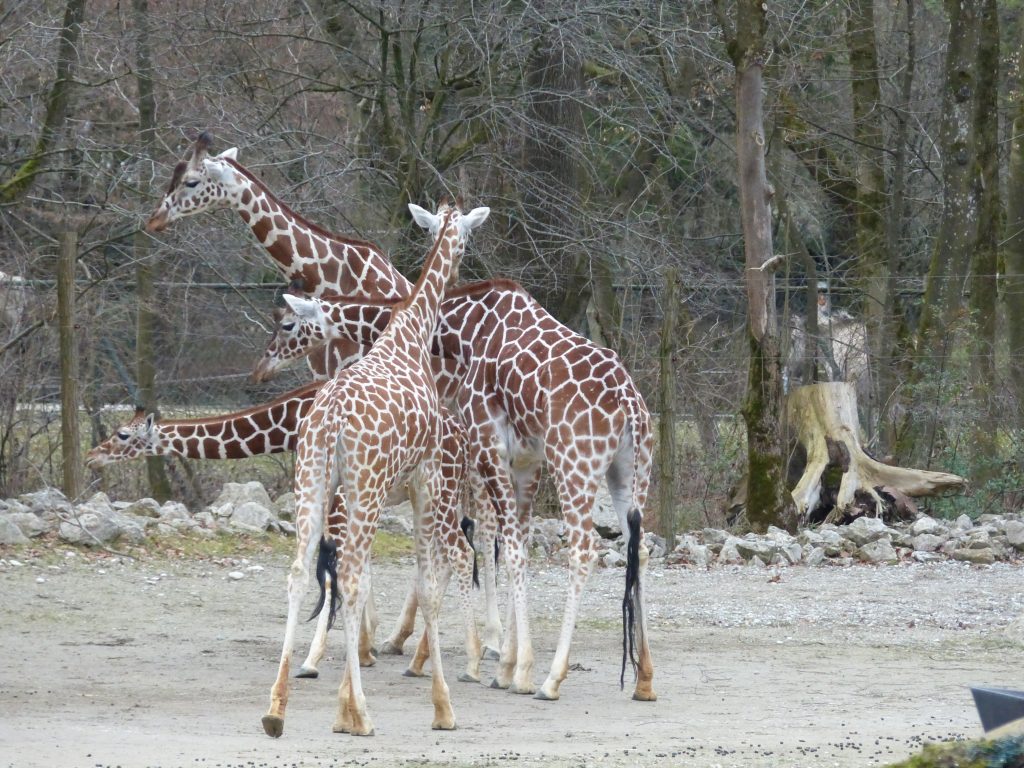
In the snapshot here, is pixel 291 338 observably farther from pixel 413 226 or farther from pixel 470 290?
pixel 413 226

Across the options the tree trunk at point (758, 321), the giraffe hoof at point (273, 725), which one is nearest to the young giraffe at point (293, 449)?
the giraffe hoof at point (273, 725)

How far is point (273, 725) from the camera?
666 centimetres

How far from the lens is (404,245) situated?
1470 centimetres

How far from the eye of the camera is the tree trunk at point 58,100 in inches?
552

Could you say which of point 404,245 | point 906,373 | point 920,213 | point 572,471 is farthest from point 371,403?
point 920,213

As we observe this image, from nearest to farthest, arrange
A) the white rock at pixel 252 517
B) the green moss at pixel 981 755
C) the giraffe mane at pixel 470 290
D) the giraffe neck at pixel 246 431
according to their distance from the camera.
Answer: the green moss at pixel 981 755 < the giraffe mane at pixel 470 290 < the giraffe neck at pixel 246 431 < the white rock at pixel 252 517

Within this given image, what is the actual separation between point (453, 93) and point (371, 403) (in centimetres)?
825

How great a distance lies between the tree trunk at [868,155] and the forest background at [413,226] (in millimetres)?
2229

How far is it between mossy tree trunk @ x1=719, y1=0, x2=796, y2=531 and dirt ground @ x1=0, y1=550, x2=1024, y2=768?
1.55 m

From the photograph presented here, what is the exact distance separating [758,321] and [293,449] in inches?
232

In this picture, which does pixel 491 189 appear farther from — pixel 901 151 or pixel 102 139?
pixel 901 151

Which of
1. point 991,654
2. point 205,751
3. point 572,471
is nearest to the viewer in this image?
point 205,751

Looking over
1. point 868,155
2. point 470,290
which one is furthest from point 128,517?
point 868,155

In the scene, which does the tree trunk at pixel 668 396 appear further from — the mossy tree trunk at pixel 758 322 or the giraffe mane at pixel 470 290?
the giraffe mane at pixel 470 290
